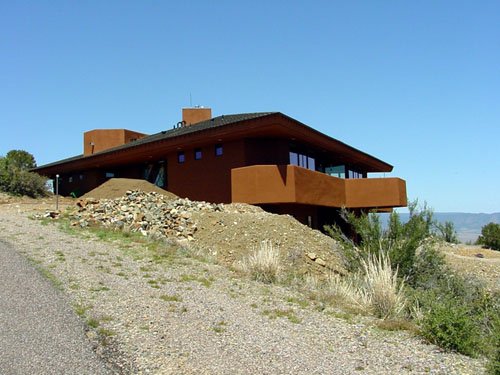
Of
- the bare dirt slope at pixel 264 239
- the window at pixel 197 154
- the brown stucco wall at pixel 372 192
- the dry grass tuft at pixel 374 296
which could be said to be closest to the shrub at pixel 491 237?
the brown stucco wall at pixel 372 192

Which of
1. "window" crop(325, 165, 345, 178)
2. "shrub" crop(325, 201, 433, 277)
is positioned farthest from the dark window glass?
"shrub" crop(325, 201, 433, 277)

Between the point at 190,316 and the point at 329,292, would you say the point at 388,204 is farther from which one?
the point at 190,316

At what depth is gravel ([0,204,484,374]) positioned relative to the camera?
18.7 feet

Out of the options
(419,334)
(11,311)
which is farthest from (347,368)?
(11,311)

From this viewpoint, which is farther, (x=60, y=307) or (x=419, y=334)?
(x=60, y=307)

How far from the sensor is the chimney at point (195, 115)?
34.5 metres

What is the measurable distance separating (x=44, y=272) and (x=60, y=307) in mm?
2663

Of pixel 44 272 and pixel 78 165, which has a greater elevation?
pixel 78 165

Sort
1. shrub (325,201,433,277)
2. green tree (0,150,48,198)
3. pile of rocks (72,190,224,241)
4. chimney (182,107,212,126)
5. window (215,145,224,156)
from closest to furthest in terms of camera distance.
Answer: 1. shrub (325,201,433,277)
2. pile of rocks (72,190,224,241)
3. window (215,145,224,156)
4. green tree (0,150,48,198)
5. chimney (182,107,212,126)

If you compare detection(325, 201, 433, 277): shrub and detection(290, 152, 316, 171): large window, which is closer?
detection(325, 201, 433, 277): shrub

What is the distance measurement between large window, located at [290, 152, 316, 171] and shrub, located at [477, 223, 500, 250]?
23.1 meters

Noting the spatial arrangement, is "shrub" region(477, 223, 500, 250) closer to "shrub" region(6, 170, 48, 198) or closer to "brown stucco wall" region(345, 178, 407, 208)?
"brown stucco wall" region(345, 178, 407, 208)

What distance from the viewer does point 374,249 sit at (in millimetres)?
12820

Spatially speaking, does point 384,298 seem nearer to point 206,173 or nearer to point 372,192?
point 206,173
